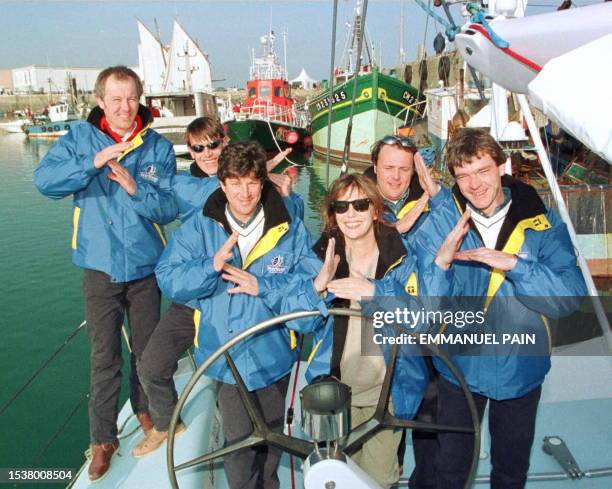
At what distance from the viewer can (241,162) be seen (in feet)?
6.82

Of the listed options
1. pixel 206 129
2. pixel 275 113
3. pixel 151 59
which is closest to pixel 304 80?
pixel 151 59

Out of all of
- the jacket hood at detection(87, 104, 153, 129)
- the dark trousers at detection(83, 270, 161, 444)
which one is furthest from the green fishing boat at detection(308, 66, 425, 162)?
the dark trousers at detection(83, 270, 161, 444)

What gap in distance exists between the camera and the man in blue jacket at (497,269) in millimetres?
1921

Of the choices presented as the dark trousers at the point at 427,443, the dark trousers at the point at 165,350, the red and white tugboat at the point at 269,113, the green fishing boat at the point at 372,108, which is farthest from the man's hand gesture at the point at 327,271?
the red and white tugboat at the point at 269,113

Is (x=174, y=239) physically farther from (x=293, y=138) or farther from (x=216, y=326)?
(x=293, y=138)

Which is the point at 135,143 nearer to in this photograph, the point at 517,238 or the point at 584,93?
the point at 517,238

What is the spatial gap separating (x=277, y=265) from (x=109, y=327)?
3.20 feet

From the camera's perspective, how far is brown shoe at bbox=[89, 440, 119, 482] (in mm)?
2518

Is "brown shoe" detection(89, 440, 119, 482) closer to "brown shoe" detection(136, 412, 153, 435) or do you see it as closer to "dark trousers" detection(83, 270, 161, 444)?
"dark trousers" detection(83, 270, 161, 444)

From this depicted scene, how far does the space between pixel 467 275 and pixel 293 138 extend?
25.2m

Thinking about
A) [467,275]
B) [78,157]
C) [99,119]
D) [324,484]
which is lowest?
[324,484]

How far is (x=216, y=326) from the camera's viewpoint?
82.6 inches

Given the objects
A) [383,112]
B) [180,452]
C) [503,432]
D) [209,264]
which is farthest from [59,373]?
[383,112]

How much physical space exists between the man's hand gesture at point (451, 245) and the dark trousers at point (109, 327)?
1473 mm
